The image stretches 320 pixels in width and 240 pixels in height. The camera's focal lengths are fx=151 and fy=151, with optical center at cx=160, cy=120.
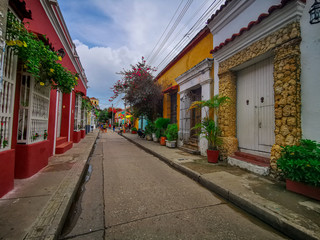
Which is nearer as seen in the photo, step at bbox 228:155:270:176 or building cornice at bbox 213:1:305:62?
building cornice at bbox 213:1:305:62

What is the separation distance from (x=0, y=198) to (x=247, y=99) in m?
6.49

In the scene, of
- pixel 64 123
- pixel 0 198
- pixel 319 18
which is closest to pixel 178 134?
pixel 64 123

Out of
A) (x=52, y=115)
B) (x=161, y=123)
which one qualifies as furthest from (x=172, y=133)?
(x=52, y=115)

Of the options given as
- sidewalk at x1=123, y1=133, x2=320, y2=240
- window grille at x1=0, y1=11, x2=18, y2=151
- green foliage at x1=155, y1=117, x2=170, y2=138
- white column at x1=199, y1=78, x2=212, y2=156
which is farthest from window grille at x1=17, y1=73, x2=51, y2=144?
green foliage at x1=155, y1=117, x2=170, y2=138

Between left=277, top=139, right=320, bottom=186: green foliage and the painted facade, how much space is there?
0.40 meters

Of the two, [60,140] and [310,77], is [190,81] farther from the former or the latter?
[60,140]

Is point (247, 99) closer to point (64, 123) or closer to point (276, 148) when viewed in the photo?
point (276, 148)

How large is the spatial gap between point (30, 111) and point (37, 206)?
2445mm

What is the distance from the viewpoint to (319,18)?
318cm

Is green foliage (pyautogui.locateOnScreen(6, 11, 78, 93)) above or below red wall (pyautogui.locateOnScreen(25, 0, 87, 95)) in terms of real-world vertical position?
below

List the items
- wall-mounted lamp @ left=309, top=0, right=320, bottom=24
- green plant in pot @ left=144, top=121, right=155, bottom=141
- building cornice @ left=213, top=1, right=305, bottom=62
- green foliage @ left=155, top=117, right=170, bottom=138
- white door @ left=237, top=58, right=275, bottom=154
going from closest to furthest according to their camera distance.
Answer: wall-mounted lamp @ left=309, top=0, right=320, bottom=24, building cornice @ left=213, top=1, right=305, bottom=62, white door @ left=237, top=58, right=275, bottom=154, green foliage @ left=155, top=117, right=170, bottom=138, green plant in pot @ left=144, top=121, right=155, bottom=141

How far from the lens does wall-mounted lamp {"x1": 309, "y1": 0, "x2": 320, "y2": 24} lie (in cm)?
319

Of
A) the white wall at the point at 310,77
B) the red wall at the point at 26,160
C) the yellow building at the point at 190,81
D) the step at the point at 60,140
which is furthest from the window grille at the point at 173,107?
the red wall at the point at 26,160

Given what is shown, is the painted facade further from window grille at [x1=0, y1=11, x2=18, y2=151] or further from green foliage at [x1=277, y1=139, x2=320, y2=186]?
window grille at [x1=0, y1=11, x2=18, y2=151]
